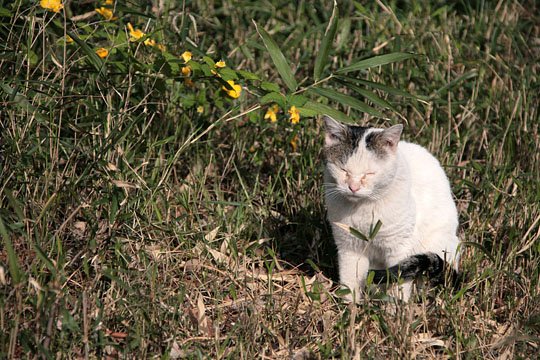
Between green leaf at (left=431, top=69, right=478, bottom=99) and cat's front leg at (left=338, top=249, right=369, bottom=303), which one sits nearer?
cat's front leg at (left=338, top=249, right=369, bottom=303)

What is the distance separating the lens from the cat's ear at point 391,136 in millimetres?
3654

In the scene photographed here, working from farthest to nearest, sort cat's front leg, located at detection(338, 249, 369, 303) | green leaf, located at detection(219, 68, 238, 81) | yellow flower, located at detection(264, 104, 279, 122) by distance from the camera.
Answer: yellow flower, located at detection(264, 104, 279, 122) → green leaf, located at detection(219, 68, 238, 81) → cat's front leg, located at detection(338, 249, 369, 303)

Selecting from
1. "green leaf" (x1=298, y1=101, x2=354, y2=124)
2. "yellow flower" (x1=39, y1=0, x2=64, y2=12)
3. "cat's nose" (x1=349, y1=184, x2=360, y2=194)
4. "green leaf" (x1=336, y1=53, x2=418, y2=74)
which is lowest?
"cat's nose" (x1=349, y1=184, x2=360, y2=194)

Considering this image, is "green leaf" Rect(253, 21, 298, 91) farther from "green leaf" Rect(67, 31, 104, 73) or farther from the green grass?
"green leaf" Rect(67, 31, 104, 73)

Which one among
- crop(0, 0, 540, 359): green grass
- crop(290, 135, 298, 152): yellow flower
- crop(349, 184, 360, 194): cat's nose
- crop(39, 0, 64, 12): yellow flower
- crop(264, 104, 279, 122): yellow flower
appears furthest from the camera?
Answer: crop(290, 135, 298, 152): yellow flower

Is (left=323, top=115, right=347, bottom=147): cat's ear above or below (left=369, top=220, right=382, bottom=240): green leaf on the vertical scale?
above

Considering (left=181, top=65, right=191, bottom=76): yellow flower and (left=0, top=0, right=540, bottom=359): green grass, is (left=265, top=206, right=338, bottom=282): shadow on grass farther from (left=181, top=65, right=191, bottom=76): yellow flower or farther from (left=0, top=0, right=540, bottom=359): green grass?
(left=181, top=65, right=191, bottom=76): yellow flower

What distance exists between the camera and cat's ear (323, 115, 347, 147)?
12.4 ft

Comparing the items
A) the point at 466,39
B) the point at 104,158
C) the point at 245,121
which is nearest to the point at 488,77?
the point at 466,39

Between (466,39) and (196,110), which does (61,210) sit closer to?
(196,110)

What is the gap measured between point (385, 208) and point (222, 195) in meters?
1.19

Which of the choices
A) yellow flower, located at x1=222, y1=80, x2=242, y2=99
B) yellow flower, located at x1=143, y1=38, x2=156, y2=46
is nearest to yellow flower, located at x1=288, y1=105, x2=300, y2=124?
yellow flower, located at x1=222, y1=80, x2=242, y2=99

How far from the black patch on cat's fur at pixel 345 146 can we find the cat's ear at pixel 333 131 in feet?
Answer: 0.03

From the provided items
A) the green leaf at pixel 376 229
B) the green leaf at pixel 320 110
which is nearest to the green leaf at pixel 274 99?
the green leaf at pixel 320 110
